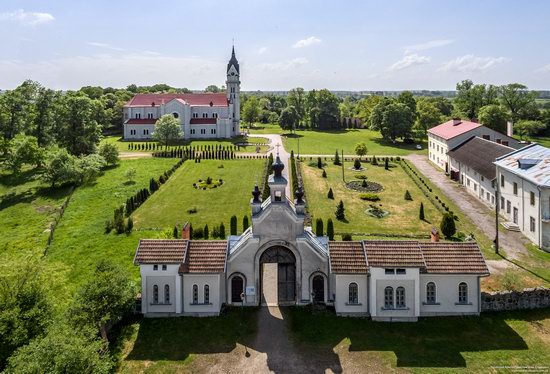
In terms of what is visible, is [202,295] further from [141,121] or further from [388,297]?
[141,121]

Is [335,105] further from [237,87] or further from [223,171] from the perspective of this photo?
[223,171]

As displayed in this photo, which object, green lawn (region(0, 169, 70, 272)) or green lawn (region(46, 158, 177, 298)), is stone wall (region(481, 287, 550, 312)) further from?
green lawn (region(0, 169, 70, 272))

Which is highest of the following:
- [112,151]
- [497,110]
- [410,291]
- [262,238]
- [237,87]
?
[237,87]

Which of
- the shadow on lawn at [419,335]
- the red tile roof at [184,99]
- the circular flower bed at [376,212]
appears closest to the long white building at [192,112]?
the red tile roof at [184,99]

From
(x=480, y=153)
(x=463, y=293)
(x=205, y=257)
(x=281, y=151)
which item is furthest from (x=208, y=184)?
(x=463, y=293)

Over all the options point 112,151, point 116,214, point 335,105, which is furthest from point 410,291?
point 335,105

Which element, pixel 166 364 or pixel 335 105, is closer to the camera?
pixel 166 364

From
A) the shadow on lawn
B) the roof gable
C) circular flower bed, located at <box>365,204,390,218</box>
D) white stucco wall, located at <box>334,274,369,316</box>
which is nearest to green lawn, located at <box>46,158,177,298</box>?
the shadow on lawn
